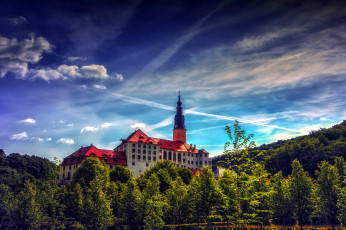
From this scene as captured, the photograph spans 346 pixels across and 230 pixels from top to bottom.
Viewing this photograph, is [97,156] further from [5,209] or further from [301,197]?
[301,197]

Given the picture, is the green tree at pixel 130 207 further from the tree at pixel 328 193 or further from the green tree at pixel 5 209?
the tree at pixel 328 193

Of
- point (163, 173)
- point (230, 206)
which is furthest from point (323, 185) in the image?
point (163, 173)

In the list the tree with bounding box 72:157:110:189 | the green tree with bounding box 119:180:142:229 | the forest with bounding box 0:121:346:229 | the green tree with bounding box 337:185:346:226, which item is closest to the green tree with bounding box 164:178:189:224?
the forest with bounding box 0:121:346:229

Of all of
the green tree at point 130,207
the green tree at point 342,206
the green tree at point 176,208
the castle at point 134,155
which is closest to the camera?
the green tree at point 342,206

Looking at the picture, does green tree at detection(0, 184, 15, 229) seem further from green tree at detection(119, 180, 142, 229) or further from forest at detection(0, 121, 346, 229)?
green tree at detection(119, 180, 142, 229)

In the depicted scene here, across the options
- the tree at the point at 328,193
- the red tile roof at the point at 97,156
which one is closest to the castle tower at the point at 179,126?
the red tile roof at the point at 97,156

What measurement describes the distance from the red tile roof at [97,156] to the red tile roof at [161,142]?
7737 mm

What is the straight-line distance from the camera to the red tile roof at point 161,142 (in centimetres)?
12346

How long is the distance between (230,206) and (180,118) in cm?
13092

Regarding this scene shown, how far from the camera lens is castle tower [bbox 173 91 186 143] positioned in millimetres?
157625

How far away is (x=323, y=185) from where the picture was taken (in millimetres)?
56031

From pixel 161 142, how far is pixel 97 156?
3642 cm

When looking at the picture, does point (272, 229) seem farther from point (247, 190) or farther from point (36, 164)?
point (36, 164)

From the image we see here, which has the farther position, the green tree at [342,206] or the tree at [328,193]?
the tree at [328,193]
